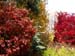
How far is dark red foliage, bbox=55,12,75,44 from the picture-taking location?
50.2ft

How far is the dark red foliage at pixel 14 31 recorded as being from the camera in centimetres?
1100

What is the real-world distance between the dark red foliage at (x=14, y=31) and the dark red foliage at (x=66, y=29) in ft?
13.1

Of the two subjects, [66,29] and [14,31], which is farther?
[66,29]

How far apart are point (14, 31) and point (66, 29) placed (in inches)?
175

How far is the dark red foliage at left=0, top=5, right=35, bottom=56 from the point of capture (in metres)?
11.0

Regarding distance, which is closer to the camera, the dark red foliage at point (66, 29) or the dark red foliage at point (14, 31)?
the dark red foliage at point (14, 31)

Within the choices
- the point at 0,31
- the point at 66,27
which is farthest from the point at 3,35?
the point at 66,27

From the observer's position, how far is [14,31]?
1132 centimetres

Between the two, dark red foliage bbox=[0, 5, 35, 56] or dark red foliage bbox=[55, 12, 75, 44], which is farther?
dark red foliage bbox=[55, 12, 75, 44]

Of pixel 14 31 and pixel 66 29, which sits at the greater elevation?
pixel 14 31

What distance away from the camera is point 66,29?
15.3m

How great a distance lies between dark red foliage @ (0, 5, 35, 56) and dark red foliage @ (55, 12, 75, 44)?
4001mm

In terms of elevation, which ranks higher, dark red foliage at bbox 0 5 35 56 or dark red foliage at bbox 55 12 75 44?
dark red foliage at bbox 0 5 35 56

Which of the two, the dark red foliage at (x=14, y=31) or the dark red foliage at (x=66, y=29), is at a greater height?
the dark red foliage at (x=14, y=31)
